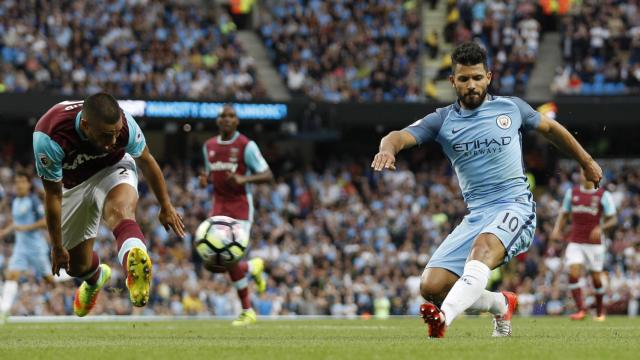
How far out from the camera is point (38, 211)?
18969 mm

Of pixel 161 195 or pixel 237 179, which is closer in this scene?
pixel 161 195

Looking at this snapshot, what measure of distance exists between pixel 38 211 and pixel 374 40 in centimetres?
1630

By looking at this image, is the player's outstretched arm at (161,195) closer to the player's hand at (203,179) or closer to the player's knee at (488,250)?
the player's knee at (488,250)

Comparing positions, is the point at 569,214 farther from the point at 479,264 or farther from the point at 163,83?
the point at 163,83

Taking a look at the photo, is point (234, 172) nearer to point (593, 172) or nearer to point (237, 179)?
point (237, 179)

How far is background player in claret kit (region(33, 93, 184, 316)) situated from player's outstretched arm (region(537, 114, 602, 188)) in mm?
3163

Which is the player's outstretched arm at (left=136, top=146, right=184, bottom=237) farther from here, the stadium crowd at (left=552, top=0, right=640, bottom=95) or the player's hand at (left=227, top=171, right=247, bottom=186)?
the stadium crowd at (left=552, top=0, right=640, bottom=95)

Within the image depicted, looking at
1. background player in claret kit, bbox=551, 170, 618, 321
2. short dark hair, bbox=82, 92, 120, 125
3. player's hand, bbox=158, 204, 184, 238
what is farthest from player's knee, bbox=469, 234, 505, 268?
background player in claret kit, bbox=551, 170, 618, 321

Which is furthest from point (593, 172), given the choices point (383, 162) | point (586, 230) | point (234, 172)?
point (586, 230)

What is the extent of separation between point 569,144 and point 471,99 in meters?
0.88

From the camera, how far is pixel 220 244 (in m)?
15.4

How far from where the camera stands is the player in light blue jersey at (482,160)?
971 cm

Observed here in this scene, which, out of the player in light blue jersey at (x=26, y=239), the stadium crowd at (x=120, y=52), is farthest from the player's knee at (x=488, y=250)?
the stadium crowd at (x=120, y=52)

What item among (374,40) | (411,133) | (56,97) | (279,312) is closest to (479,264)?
(411,133)
